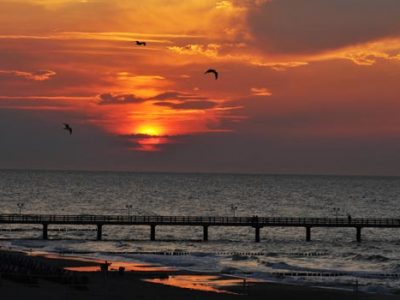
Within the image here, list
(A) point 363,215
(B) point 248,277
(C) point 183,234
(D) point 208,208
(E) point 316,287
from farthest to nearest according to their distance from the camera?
1. (D) point 208,208
2. (A) point 363,215
3. (C) point 183,234
4. (B) point 248,277
5. (E) point 316,287

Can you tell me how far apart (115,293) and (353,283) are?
1865 centimetres

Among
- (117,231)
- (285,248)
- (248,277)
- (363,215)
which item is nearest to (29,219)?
(117,231)

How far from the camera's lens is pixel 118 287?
51500 millimetres

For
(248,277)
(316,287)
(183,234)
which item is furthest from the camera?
(183,234)

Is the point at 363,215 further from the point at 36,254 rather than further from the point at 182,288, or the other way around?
the point at 182,288

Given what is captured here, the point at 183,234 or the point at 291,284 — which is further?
the point at 183,234

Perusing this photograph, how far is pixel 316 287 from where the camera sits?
55625 mm

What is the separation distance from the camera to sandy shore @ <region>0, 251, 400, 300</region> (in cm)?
4778

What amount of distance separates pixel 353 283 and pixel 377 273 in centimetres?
1129

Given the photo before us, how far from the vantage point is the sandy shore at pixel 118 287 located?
157 feet

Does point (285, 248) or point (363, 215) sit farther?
point (363, 215)

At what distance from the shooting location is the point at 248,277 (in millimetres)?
60281

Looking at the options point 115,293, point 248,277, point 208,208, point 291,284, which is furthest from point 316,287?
point 208,208

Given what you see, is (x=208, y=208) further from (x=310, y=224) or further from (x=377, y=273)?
(x=377, y=273)
